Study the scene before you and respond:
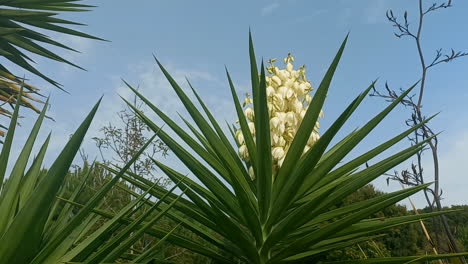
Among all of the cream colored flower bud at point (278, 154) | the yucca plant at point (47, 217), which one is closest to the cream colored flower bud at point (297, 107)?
the cream colored flower bud at point (278, 154)

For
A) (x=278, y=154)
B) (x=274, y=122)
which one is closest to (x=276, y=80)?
(x=274, y=122)

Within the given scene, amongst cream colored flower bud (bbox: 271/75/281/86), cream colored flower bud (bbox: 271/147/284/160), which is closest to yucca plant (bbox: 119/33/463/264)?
cream colored flower bud (bbox: 271/147/284/160)

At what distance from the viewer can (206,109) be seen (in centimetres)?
196

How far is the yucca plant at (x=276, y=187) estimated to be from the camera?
157cm

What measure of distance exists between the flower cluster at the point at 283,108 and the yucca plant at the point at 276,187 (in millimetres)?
230

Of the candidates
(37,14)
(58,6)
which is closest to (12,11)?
(37,14)

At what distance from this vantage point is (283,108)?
2.26 meters

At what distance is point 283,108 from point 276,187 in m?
0.63

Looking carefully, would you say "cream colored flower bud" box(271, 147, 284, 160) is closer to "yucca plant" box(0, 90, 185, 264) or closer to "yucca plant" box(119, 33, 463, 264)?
"yucca plant" box(119, 33, 463, 264)

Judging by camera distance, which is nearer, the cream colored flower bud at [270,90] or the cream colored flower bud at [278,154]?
the cream colored flower bud at [278,154]

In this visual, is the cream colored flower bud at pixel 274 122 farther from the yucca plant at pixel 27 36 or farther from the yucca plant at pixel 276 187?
the yucca plant at pixel 27 36

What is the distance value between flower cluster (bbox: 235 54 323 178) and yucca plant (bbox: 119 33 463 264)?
0.23 m

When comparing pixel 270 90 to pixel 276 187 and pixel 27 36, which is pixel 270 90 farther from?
pixel 27 36

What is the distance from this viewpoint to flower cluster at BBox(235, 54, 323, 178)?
2.14m
